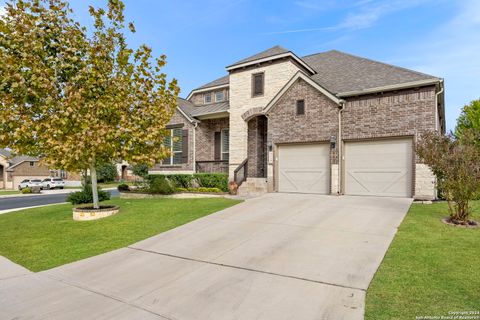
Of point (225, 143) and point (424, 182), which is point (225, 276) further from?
point (225, 143)

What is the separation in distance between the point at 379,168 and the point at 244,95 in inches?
327

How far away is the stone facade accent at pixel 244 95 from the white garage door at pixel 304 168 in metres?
2.77

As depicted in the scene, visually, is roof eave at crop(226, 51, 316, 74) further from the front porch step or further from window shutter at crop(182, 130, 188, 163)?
the front porch step

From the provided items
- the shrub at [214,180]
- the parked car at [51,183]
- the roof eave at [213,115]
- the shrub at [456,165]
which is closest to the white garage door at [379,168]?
the shrub at [456,165]

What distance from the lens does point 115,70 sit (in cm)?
1106

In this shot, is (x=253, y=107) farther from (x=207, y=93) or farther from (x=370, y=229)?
(x=370, y=229)

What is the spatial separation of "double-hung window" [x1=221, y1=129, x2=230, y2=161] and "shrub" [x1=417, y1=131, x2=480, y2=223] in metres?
11.6

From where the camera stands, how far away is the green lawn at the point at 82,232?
22.5 feet

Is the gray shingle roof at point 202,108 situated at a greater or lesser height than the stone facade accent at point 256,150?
greater

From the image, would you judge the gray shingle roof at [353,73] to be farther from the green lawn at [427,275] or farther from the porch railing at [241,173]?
the green lawn at [427,275]

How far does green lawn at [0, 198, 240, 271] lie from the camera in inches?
270

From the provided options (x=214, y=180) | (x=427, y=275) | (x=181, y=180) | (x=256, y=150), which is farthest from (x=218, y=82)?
(x=427, y=275)

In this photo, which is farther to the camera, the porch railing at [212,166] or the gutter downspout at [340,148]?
the porch railing at [212,166]

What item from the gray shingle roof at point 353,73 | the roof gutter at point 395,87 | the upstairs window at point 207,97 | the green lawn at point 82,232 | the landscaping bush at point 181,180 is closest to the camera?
the green lawn at point 82,232
